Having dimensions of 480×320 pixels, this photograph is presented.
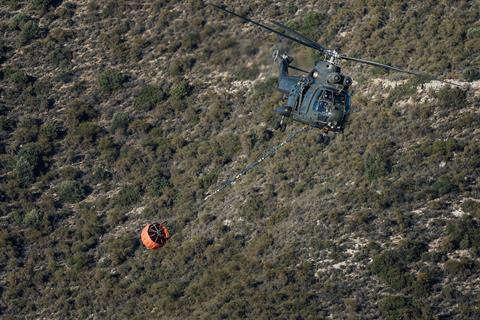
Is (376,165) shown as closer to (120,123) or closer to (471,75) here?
(471,75)

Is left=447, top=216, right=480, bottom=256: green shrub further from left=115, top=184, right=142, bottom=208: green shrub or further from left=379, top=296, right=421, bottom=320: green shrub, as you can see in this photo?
left=115, top=184, right=142, bottom=208: green shrub

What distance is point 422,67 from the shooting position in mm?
63406

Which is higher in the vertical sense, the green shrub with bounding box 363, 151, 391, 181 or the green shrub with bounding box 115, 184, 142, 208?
the green shrub with bounding box 363, 151, 391, 181

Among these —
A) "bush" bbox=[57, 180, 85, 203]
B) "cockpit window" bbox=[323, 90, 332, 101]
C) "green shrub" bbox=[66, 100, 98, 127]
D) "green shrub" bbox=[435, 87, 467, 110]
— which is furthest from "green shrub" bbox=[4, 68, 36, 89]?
"cockpit window" bbox=[323, 90, 332, 101]

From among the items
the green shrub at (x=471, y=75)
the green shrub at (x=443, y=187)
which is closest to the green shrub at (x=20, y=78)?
the green shrub at (x=471, y=75)

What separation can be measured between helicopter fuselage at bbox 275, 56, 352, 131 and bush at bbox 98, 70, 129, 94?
24.0m

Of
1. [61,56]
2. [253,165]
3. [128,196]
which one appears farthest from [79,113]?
[253,165]

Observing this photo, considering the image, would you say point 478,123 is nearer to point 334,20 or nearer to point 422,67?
point 422,67

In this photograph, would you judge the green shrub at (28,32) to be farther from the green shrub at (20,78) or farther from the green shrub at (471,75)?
the green shrub at (471,75)

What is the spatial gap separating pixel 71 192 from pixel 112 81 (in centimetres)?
948

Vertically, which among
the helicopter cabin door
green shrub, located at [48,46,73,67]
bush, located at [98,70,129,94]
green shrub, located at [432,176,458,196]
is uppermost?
the helicopter cabin door

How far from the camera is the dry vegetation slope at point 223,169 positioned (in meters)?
52.2

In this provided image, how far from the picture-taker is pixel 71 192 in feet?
209

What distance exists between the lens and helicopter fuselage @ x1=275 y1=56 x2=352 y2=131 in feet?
150
